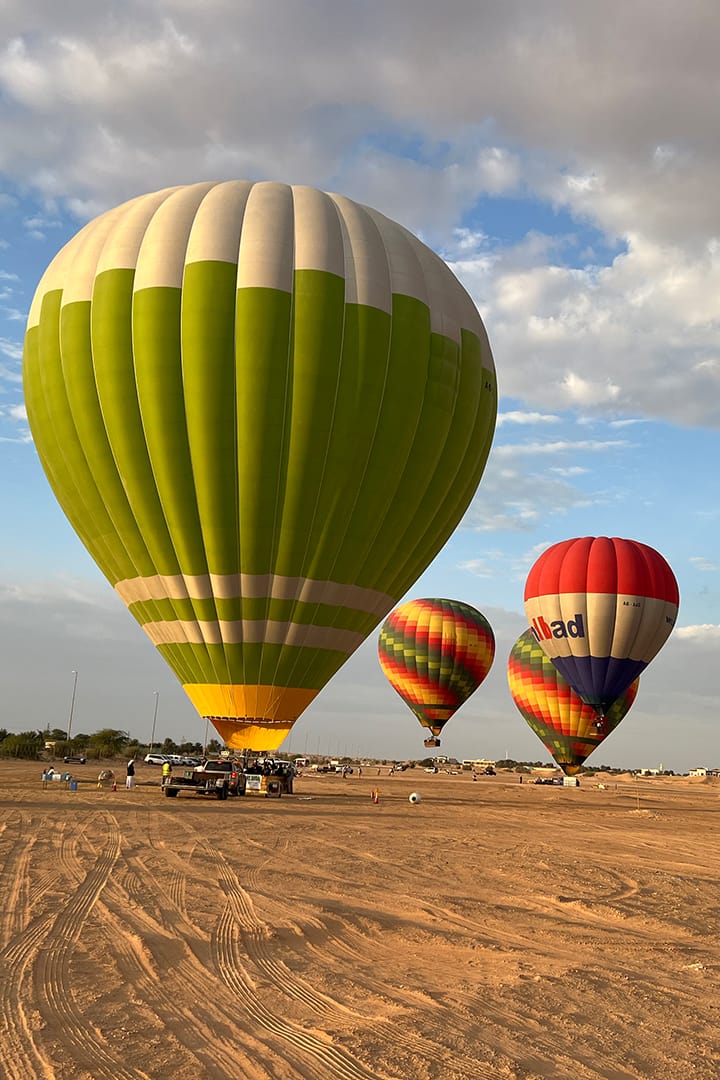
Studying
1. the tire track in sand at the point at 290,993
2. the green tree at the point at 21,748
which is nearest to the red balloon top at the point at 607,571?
the tire track in sand at the point at 290,993

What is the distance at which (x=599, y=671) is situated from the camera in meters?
41.5

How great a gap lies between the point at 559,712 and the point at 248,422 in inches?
1433

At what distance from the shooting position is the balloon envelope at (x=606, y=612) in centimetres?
4078

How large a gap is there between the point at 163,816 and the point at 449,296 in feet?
51.5

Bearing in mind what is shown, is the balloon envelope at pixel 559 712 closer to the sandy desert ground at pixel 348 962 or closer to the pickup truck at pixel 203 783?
the pickup truck at pixel 203 783

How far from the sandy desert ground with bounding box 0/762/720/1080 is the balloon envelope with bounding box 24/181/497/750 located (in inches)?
290

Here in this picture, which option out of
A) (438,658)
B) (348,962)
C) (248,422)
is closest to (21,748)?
(438,658)

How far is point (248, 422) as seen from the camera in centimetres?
2230

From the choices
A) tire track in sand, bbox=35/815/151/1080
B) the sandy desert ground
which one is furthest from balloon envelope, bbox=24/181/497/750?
tire track in sand, bbox=35/815/151/1080

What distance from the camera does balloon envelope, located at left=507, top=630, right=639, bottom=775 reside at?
170 feet

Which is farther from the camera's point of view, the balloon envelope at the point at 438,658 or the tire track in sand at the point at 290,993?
the balloon envelope at the point at 438,658

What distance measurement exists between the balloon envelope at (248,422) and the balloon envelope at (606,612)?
61.4ft

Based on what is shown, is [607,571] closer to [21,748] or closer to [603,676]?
[603,676]

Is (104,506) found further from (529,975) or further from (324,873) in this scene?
(529,975)
